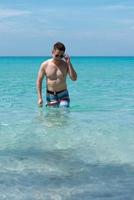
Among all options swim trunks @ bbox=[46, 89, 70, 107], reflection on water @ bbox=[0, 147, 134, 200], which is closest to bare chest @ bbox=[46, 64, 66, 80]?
swim trunks @ bbox=[46, 89, 70, 107]

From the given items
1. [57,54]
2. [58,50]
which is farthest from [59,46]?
[57,54]

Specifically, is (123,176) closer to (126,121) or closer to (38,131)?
(38,131)

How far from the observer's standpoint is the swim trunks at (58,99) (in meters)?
8.74

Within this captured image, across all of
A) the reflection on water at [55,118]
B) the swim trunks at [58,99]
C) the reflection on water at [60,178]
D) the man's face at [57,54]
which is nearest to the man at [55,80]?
the swim trunks at [58,99]

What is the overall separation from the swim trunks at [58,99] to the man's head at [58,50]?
704mm

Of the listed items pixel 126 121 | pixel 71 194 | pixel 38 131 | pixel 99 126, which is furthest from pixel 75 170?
pixel 126 121

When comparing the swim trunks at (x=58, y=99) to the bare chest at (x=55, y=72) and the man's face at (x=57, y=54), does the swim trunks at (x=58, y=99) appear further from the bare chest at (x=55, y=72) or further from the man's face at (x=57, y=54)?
the man's face at (x=57, y=54)

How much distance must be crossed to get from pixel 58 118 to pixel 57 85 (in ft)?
2.15

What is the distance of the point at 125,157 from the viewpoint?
6.22 meters

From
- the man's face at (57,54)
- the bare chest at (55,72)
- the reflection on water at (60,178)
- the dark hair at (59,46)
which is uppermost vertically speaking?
the dark hair at (59,46)

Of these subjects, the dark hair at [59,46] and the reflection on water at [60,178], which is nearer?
the reflection on water at [60,178]

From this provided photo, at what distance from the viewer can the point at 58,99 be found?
880 cm

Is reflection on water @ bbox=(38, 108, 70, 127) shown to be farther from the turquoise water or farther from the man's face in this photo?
the man's face

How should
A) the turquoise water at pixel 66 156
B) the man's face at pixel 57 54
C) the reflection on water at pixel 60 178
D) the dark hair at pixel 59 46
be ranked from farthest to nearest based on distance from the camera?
the man's face at pixel 57 54
the dark hair at pixel 59 46
the turquoise water at pixel 66 156
the reflection on water at pixel 60 178
